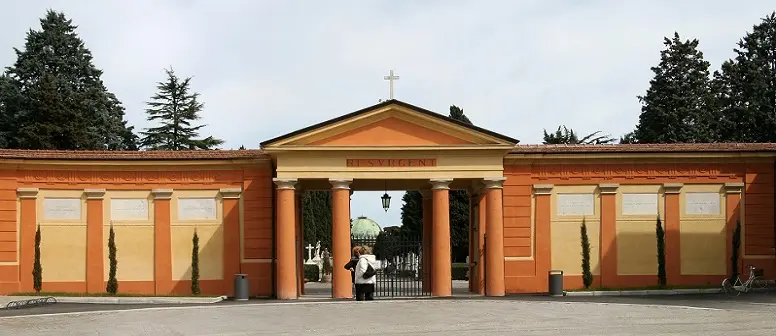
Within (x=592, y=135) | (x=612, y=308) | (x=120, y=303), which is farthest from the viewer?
(x=592, y=135)

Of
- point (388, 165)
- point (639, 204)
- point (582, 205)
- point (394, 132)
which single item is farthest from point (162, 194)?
point (639, 204)

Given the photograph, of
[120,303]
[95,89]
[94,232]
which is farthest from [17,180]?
[95,89]

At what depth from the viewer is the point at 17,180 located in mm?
36656

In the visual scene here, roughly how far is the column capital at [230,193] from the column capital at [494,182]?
792 cm

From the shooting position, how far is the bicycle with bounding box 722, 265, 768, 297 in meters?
34.2

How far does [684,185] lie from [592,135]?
131 feet

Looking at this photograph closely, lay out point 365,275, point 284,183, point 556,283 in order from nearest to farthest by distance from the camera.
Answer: point 365,275 < point 556,283 < point 284,183

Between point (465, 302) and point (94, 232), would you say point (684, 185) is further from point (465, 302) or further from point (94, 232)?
point (94, 232)

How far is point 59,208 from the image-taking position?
3700 cm

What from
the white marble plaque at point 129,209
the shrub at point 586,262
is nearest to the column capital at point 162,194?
the white marble plaque at point 129,209

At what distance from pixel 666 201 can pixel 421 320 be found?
53.2ft

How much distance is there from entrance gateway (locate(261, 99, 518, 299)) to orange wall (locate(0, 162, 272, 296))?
1.53m

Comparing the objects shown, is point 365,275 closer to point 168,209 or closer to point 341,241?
point 341,241

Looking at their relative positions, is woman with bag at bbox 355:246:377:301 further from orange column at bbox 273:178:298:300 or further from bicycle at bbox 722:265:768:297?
bicycle at bbox 722:265:768:297
